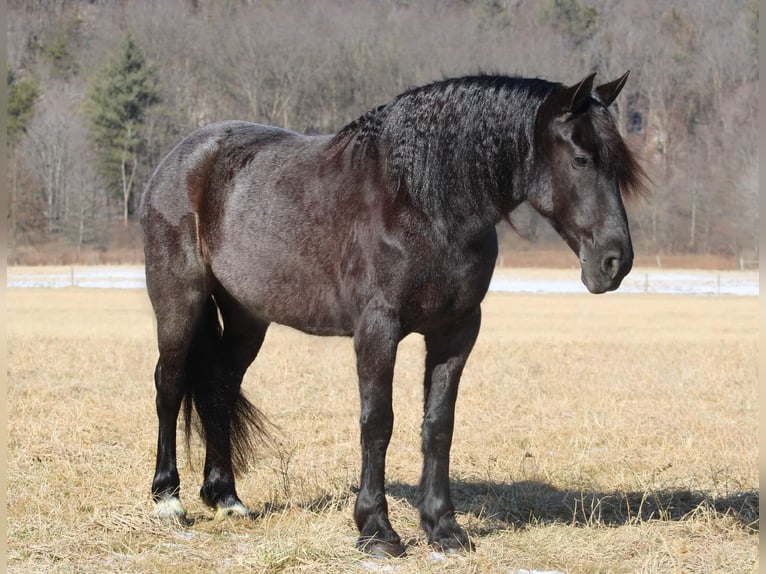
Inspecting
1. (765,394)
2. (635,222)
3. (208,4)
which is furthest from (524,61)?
(765,394)

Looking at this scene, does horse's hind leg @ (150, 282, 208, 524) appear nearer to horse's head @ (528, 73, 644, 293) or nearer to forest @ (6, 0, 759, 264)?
horse's head @ (528, 73, 644, 293)

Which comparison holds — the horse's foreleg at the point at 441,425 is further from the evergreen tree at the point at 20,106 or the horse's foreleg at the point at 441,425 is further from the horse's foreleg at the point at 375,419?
the evergreen tree at the point at 20,106

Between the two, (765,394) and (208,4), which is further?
(208,4)

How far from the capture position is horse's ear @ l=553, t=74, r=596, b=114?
464 centimetres

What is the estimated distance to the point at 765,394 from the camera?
3295 mm

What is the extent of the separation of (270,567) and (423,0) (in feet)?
223

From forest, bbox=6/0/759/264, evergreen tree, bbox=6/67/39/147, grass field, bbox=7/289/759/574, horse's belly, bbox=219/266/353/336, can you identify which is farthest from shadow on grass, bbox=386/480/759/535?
evergreen tree, bbox=6/67/39/147

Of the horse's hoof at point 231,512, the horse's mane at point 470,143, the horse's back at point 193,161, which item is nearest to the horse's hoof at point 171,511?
the horse's hoof at point 231,512

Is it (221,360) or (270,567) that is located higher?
(221,360)

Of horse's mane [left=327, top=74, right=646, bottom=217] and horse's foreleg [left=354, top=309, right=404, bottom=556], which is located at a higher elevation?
horse's mane [left=327, top=74, right=646, bottom=217]

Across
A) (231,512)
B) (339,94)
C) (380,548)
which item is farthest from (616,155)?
(339,94)

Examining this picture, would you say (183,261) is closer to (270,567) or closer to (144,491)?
(144,491)

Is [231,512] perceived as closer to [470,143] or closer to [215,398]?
[215,398]

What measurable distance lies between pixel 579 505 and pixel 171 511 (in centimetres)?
258
